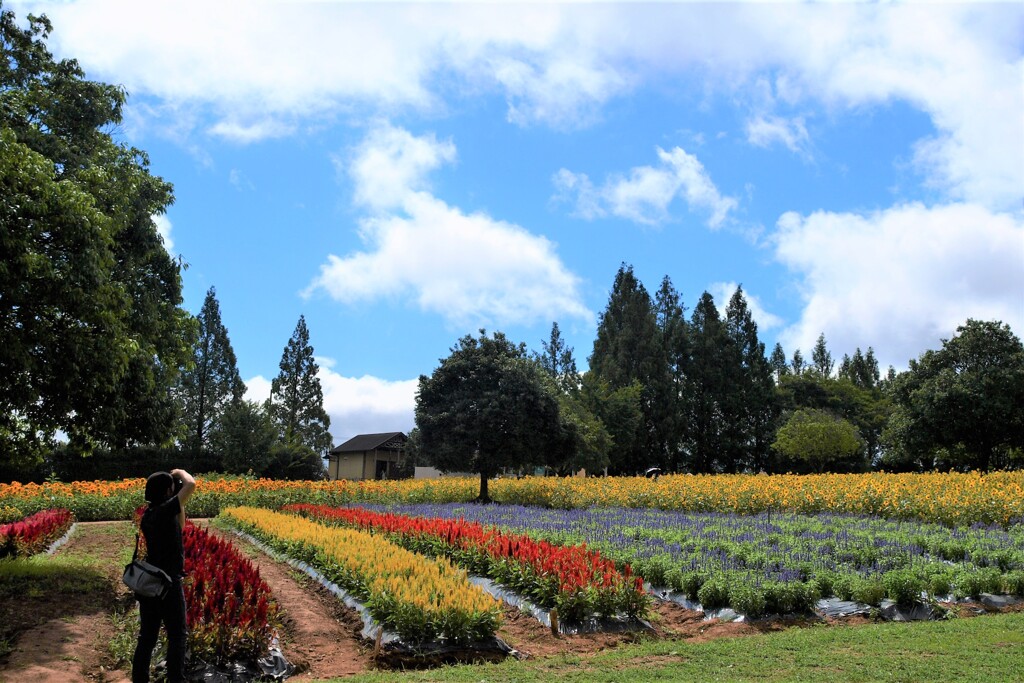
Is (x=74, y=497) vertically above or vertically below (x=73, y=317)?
below

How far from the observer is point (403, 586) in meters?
7.20

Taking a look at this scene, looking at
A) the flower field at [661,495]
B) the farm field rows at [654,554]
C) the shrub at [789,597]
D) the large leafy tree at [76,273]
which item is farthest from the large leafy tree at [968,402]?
the large leafy tree at [76,273]

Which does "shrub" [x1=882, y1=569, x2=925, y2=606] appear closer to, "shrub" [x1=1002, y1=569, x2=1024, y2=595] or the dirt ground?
the dirt ground

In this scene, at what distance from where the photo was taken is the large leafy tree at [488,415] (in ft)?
74.0

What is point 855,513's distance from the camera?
15.4m

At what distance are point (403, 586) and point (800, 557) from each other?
5.75 metres

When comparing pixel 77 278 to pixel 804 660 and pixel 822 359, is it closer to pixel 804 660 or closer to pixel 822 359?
pixel 804 660

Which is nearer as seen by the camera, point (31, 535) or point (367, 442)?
point (31, 535)

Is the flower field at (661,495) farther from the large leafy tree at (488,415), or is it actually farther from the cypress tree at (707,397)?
the cypress tree at (707,397)

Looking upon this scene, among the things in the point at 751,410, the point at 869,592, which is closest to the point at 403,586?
the point at 869,592

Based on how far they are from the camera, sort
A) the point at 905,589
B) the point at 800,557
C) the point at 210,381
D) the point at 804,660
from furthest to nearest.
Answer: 1. the point at 210,381
2. the point at 800,557
3. the point at 905,589
4. the point at 804,660

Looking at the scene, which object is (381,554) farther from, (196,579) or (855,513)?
(855,513)

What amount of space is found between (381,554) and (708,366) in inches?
1803

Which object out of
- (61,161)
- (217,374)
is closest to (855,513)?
(61,161)
